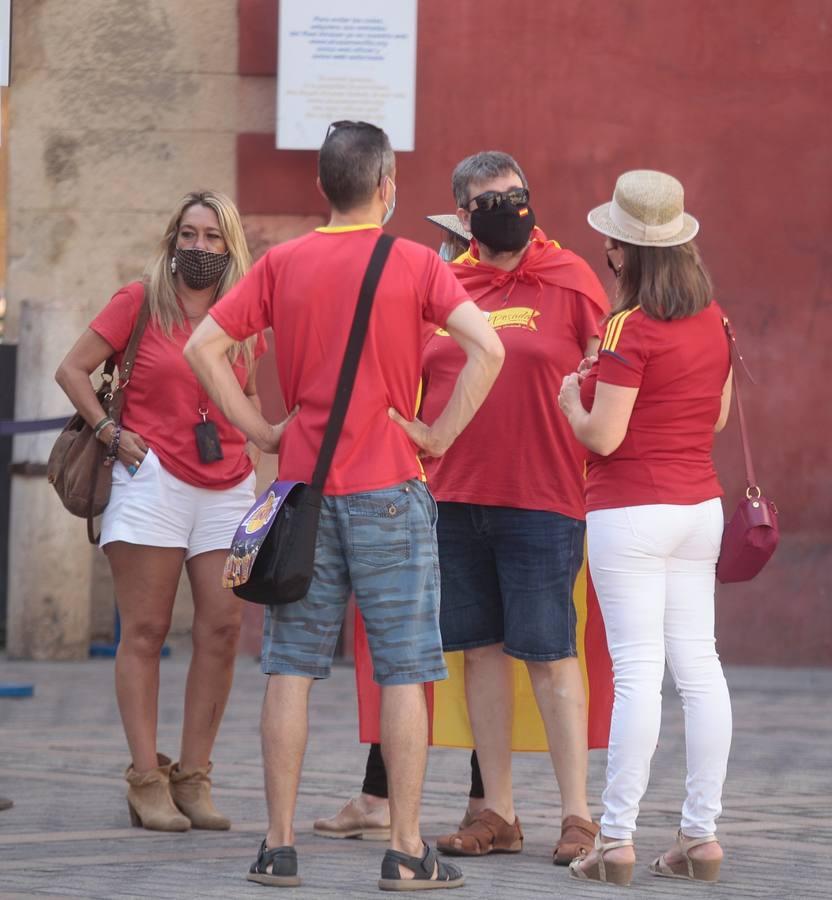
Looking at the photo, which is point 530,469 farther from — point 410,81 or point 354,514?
point 410,81

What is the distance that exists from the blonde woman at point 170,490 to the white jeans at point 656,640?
1.35m

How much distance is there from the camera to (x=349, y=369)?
184 inches

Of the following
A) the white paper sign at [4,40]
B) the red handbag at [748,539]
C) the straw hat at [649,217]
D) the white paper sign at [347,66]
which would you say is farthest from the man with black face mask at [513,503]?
the white paper sign at [347,66]

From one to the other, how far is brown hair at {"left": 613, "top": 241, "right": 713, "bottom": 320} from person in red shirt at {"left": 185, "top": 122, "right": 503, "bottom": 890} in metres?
0.50

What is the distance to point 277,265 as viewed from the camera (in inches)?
188

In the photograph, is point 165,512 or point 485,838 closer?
point 485,838

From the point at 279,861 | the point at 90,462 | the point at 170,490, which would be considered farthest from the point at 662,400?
the point at 90,462

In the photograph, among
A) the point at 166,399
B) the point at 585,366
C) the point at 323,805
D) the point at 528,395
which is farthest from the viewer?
the point at 323,805

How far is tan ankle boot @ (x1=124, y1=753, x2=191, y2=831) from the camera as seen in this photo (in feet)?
19.0

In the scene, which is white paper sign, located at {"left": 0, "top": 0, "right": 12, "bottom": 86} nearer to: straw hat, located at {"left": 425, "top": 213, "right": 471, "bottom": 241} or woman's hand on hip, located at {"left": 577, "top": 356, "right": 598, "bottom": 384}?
straw hat, located at {"left": 425, "top": 213, "right": 471, "bottom": 241}

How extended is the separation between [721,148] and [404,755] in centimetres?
647

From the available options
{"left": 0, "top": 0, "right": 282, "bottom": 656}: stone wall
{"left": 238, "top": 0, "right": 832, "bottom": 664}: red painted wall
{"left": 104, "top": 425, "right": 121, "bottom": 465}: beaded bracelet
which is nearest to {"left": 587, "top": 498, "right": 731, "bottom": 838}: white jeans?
{"left": 104, "top": 425, "right": 121, "bottom": 465}: beaded bracelet

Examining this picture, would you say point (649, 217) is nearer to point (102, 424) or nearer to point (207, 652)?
point (102, 424)

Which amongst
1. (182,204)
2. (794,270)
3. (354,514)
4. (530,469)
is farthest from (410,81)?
(354,514)
